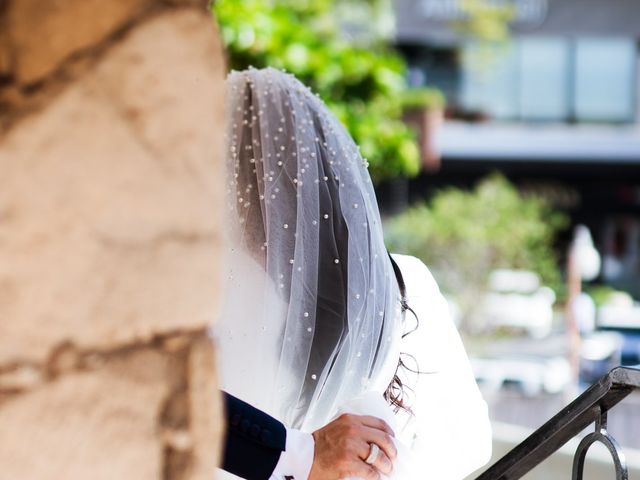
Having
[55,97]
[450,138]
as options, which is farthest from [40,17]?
[450,138]

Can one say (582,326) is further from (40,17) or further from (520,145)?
(40,17)

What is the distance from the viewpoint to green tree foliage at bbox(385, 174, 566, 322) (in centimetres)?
1343

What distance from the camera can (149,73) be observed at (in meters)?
0.84

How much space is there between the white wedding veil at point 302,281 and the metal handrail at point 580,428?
1.77 feet

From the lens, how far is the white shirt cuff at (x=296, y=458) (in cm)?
186

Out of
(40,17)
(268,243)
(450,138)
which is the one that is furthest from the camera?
(450,138)

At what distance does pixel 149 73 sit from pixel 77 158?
0.10 meters

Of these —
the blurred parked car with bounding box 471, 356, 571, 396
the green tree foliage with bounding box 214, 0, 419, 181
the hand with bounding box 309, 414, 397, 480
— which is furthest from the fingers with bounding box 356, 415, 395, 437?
the blurred parked car with bounding box 471, 356, 571, 396

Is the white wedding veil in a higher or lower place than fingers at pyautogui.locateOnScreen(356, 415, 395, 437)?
higher

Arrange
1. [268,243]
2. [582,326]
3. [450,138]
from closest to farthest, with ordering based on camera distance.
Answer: [268,243]
[582,326]
[450,138]

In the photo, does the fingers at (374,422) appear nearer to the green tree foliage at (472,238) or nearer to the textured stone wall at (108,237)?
the textured stone wall at (108,237)

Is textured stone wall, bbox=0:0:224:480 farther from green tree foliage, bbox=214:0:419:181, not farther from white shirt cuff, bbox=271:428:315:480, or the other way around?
green tree foliage, bbox=214:0:419:181

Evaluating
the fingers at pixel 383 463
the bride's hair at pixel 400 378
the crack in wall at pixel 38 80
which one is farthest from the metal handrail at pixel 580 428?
the crack in wall at pixel 38 80

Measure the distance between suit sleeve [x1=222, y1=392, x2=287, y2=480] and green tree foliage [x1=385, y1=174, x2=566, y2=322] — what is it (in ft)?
37.2
